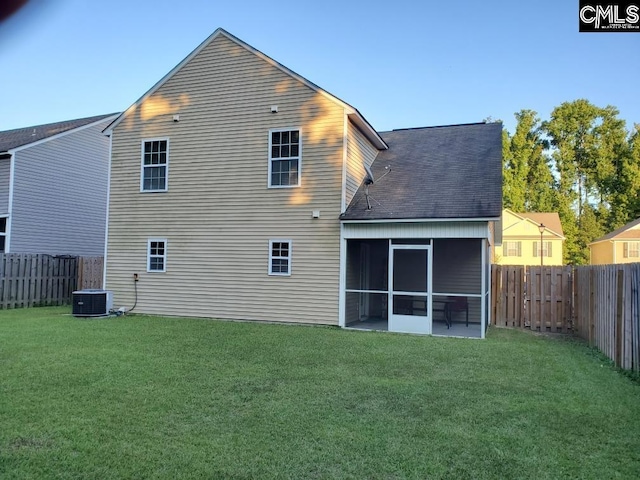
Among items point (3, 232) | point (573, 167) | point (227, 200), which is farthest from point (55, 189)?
point (573, 167)

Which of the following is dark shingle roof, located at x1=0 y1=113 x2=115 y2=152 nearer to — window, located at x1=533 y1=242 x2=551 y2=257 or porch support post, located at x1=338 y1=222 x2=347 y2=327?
porch support post, located at x1=338 y1=222 x2=347 y2=327

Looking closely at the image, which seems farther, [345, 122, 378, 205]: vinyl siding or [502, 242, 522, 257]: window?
[502, 242, 522, 257]: window

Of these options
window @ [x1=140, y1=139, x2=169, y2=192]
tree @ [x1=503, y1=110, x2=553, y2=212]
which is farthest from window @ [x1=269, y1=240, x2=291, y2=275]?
tree @ [x1=503, y1=110, x2=553, y2=212]

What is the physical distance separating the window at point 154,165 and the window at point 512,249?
105 ft

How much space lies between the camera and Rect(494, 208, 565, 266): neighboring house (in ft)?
121

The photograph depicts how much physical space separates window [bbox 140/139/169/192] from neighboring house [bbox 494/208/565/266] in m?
29.4

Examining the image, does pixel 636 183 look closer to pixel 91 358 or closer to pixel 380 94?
pixel 380 94

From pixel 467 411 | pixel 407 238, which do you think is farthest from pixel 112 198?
pixel 467 411

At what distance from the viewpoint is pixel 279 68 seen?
1252 centimetres

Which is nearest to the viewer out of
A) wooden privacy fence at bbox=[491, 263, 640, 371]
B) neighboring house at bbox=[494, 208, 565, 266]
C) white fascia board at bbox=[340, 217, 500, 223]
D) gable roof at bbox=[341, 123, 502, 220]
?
wooden privacy fence at bbox=[491, 263, 640, 371]

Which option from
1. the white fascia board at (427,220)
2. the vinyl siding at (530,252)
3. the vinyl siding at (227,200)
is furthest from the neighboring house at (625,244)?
the vinyl siding at (227,200)

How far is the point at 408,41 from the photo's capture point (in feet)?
49.2

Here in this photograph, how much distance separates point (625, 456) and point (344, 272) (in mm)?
8112

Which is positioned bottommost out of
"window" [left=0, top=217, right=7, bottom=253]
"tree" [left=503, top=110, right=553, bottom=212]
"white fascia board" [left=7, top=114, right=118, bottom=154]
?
"window" [left=0, top=217, right=7, bottom=253]
